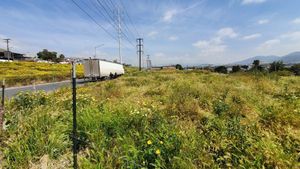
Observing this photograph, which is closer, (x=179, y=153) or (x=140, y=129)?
(x=179, y=153)

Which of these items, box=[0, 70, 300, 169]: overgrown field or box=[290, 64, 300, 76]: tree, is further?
box=[290, 64, 300, 76]: tree

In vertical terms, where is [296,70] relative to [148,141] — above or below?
above

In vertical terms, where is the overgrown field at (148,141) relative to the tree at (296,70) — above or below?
below

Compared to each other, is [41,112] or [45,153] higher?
[41,112]

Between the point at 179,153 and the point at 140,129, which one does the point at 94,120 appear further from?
the point at 179,153

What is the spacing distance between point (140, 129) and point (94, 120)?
994mm

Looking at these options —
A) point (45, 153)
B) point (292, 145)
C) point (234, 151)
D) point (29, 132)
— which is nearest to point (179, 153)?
point (234, 151)

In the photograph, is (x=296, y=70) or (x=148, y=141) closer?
(x=148, y=141)

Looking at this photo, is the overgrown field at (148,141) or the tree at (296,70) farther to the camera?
the tree at (296,70)

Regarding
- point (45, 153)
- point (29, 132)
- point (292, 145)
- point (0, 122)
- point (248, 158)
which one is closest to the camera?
point (248, 158)

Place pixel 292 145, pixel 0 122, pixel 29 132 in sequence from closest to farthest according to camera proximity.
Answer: pixel 292 145 < pixel 29 132 < pixel 0 122

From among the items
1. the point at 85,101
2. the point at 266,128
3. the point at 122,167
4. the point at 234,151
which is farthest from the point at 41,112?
the point at 266,128

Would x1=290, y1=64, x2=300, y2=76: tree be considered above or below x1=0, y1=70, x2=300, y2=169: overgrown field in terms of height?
above

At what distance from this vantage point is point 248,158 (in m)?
3.79
